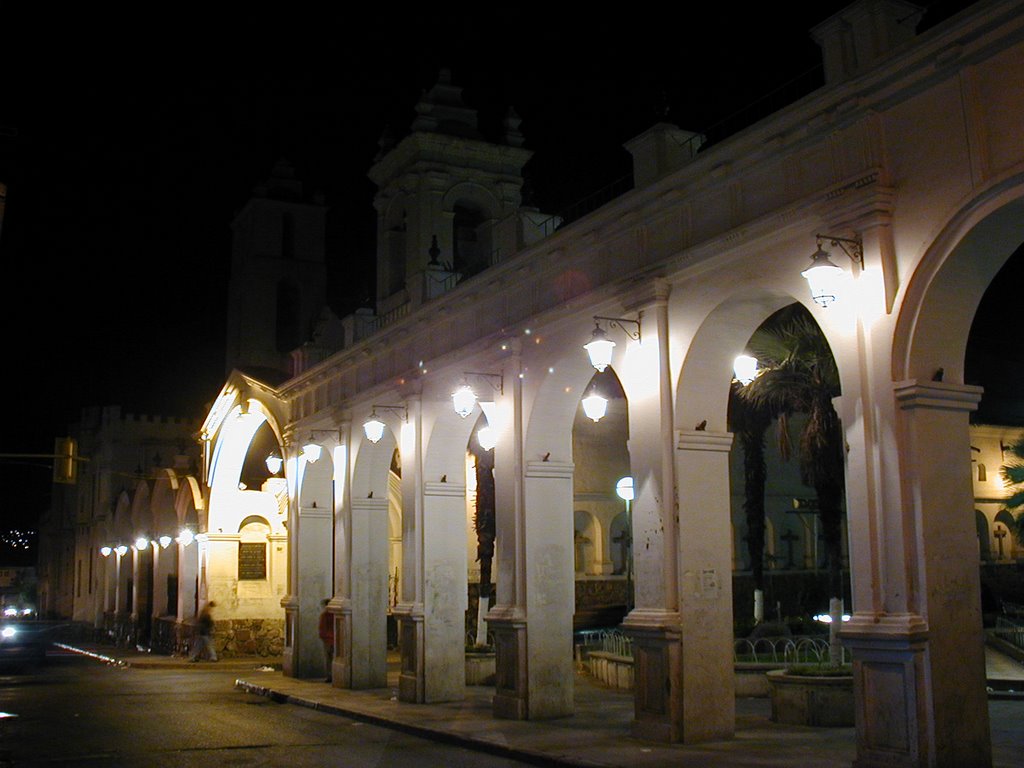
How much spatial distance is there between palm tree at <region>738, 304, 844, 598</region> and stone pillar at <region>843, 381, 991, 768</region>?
5658 mm

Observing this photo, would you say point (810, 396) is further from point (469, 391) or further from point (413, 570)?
point (413, 570)

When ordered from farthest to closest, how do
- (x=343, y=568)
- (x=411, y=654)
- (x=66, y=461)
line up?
(x=343, y=568) → (x=66, y=461) → (x=411, y=654)

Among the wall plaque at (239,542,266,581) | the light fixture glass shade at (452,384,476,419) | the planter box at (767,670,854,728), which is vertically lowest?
the planter box at (767,670,854,728)

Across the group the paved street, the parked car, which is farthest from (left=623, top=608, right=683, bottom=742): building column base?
the parked car

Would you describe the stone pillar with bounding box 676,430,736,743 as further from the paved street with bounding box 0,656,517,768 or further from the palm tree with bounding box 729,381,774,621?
the palm tree with bounding box 729,381,774,621

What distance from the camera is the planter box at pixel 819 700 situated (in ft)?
46.9

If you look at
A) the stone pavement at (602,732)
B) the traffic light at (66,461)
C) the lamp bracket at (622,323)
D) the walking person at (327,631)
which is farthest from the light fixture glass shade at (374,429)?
the lamp bracket at (622,323)

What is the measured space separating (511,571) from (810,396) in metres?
5.65

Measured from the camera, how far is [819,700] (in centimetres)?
1434

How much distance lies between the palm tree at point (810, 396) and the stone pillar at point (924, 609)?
18.6 ft

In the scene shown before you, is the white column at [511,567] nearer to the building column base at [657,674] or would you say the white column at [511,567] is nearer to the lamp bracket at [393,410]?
the building column base at [657,674]

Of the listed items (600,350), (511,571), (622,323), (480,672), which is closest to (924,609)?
(600,350)

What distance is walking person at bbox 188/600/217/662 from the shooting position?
1264 inches

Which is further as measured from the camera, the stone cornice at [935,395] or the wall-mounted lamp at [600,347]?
the wall-mounted lamp at [600,347]
